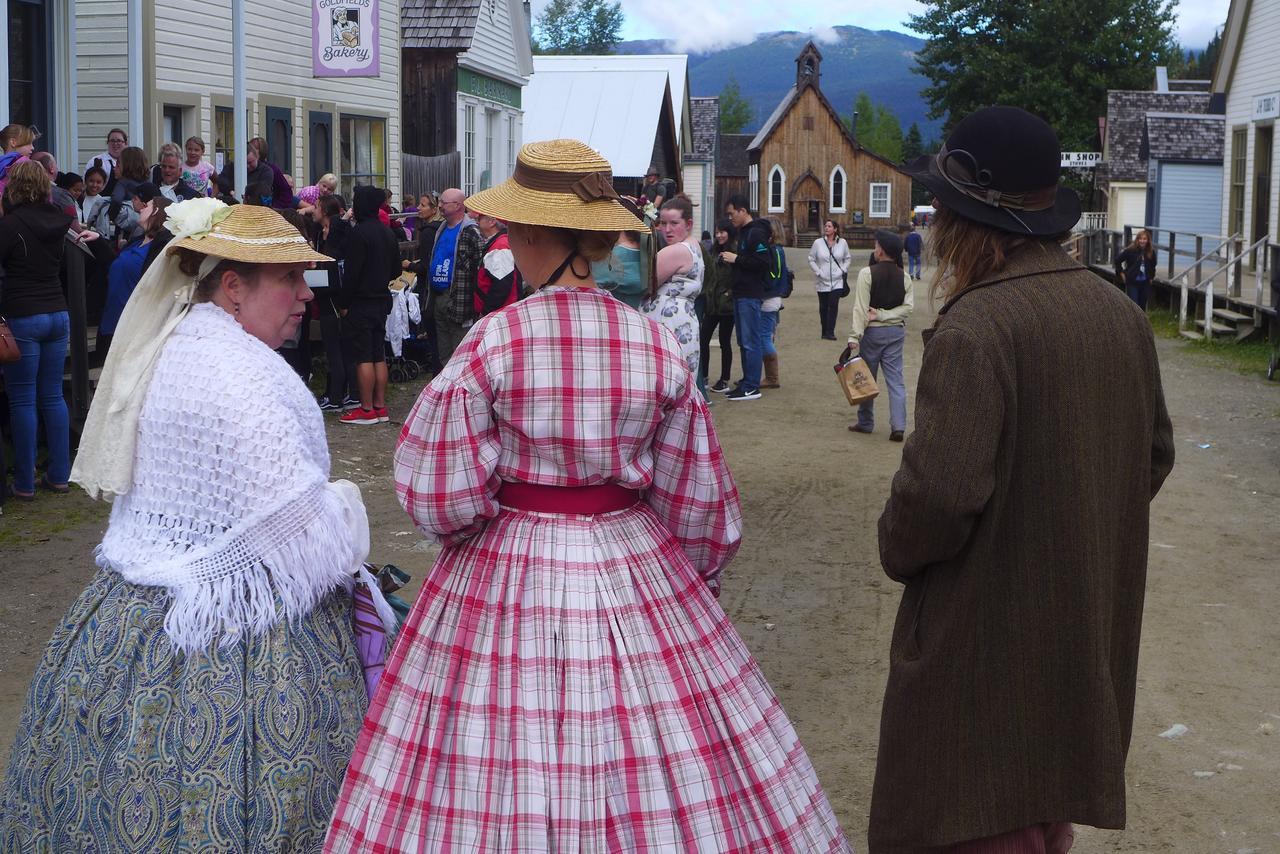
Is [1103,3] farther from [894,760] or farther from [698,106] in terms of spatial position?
[894,760]

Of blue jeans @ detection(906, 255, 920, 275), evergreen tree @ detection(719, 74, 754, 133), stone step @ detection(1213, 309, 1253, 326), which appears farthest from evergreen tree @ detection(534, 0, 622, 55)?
stone step @ detection(1213, 309, 1253, 326)

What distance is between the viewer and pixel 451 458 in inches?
115

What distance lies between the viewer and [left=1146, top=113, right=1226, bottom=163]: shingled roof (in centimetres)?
3459

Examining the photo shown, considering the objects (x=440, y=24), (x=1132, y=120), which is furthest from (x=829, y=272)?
(x=1132, y=120)

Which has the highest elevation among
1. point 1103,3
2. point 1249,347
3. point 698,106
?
point 1103,3

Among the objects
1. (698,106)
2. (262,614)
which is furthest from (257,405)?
(698,106)

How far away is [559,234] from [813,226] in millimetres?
69253

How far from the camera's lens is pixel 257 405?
10.2 feet

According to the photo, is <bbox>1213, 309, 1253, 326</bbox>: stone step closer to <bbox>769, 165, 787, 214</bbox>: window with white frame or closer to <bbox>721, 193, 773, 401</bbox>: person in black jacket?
<bbox>721, 193, 773, 401</bbox>: person in black jacket

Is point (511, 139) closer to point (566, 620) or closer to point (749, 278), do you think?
point (749, 278)

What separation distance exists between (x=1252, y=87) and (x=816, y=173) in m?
47.2

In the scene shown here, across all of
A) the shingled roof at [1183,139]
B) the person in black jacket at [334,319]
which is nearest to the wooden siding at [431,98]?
the person in black jacket at [334,319]

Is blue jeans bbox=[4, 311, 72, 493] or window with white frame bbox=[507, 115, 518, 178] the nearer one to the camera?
blue jeans bbox=[4, 311, 72, 493]

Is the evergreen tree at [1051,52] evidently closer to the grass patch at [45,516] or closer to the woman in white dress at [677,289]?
the woman in white dress at [677,289]
